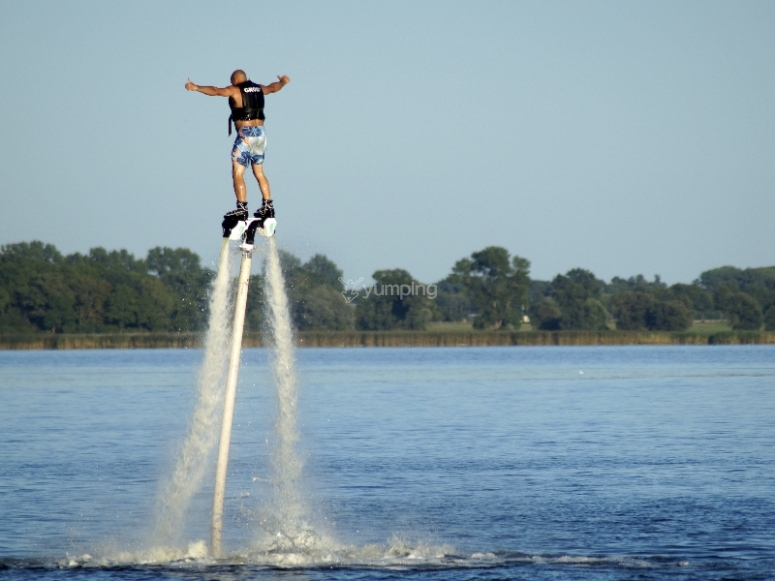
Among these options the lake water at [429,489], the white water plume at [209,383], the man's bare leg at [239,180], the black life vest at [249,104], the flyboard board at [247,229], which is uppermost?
the black life vest at [249,104]

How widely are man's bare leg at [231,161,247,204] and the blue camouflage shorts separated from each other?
0.25 feet

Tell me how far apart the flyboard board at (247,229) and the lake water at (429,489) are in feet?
12.0

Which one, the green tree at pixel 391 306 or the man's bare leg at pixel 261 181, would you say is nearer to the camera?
the man's bare leg at pixel 261 181

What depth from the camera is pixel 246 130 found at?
17828 millimetres

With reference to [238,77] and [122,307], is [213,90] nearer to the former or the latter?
[238,77]

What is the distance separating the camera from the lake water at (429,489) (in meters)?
21.0

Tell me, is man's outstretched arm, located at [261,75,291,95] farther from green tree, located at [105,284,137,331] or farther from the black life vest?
green tree, located at [105,284,137,331]

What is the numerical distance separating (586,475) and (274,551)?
11916mm

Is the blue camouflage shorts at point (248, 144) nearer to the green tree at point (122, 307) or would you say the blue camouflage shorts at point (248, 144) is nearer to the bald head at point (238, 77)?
the bald head at point (238, 77)

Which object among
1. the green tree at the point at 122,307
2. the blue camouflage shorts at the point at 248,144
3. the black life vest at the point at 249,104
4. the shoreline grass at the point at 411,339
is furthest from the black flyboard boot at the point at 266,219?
the green tree at the point at 122,307

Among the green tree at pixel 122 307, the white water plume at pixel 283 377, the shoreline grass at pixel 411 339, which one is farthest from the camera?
the green tree at pixel 122 307

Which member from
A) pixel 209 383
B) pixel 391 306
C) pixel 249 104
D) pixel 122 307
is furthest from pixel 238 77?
pixel 391 306

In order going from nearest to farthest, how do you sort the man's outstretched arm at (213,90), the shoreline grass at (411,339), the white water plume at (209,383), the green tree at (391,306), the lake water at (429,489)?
the man's outstretched arm at (213,90)
the white water plume at (209,383)
the lake water at (429,489)
the shoreline grass at (411,339)
the green tree at (391,306)

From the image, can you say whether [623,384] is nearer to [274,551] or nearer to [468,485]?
[468,485]
